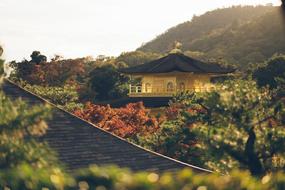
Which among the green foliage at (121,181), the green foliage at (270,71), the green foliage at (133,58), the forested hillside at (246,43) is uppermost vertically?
the forested hillside at (246,43)

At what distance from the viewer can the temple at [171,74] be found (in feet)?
227

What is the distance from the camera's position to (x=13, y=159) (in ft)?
Answer: 33.8

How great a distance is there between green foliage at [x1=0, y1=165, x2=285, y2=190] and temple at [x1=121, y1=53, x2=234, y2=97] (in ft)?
196

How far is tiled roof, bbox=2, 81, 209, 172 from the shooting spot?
48.1 ft

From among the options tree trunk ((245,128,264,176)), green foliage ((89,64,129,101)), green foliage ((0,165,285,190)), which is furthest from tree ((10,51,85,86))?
green foliage ((0,165,285,190))

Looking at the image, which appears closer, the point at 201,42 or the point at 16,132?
the point at 16,132

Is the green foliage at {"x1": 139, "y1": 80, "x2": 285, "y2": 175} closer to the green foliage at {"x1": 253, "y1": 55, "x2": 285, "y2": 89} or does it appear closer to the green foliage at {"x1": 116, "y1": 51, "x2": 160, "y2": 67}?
the green foliage at {"x1": 253, "y1": 55, "x2": 285, "y2": 89}

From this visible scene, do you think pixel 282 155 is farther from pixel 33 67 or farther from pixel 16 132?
pixel 33 67

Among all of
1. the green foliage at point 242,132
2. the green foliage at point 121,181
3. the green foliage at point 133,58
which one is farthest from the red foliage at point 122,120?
the green foliage at point 133,58

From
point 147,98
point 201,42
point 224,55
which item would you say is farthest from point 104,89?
point 201,42

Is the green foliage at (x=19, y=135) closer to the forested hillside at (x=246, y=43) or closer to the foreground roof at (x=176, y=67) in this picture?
the foreground roof at (x=176, y=67)

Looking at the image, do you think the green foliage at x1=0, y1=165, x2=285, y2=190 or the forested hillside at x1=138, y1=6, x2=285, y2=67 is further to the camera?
the forested hillside at x1=138, y1=6, x2=285, y2=67

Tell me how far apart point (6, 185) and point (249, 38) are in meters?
162

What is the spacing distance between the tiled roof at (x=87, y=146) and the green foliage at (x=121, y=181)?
224 inches
